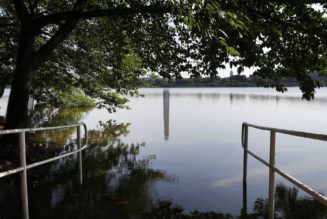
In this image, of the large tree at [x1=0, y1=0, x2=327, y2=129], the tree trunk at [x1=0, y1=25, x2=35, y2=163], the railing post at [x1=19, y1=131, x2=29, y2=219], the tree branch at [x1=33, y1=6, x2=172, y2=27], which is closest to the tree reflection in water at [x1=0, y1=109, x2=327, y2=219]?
the tree trunk at [x1=0, y1=25, x2=35, y2=163]

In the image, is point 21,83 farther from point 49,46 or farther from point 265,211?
point 265,211

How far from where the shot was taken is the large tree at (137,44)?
316 inches

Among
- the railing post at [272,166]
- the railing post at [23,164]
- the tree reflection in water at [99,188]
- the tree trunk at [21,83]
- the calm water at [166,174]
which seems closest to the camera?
the railing post at [23,164]

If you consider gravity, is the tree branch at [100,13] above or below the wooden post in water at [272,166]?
above

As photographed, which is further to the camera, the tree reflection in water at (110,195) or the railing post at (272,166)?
the tree reflection in water at (110,195)

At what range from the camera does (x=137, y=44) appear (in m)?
11.0

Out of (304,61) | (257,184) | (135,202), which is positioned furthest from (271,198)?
(304,61)

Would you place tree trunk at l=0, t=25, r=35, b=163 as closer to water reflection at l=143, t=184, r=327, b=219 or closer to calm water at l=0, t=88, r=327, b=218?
calm water at l=0, t=88, r=327, b=218

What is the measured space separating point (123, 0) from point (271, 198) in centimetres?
566

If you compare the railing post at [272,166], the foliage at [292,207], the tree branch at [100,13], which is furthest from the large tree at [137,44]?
the foliage at [292,207]

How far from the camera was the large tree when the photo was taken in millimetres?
8023

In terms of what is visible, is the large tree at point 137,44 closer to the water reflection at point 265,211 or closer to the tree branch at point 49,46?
the tree branch at point 49,46

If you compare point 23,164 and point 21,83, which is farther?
point 21,83

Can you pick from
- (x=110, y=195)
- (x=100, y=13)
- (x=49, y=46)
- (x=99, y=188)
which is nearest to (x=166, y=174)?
(x=99, y=188)
